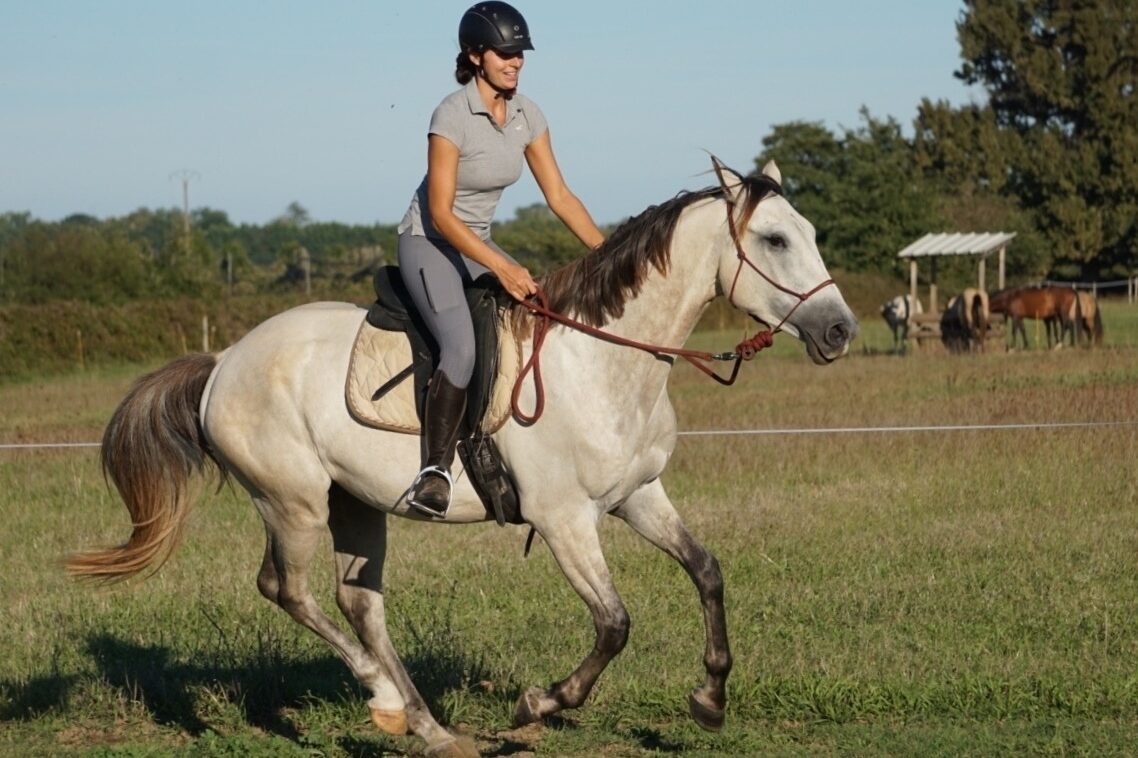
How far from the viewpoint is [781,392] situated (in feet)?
72.3

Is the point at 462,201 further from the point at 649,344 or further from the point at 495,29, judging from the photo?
the point at 649,344

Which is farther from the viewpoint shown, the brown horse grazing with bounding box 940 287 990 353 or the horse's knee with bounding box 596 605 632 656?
the brown horse grazing with bounding box 940 287 990 353

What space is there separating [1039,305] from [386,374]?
99.7ft

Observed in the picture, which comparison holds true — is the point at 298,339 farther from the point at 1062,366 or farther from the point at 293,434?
the point at 1062,366

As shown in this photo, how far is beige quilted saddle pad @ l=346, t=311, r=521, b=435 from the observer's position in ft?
20.2

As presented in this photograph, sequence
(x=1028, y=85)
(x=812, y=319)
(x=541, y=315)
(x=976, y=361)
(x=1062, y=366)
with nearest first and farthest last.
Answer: (x=812, y=319) → (x=541, y=315) → (x=1062, y=366) → (x=976, y=361) → (x=1028, y=85)

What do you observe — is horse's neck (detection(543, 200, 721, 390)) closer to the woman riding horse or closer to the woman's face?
the woman riding horse

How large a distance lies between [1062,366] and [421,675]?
62.6ft

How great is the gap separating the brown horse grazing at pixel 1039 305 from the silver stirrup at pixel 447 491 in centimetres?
2970

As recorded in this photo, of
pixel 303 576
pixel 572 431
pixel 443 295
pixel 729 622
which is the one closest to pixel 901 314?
pixel 729 622

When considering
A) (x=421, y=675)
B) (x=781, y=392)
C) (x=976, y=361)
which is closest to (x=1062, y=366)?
(x=976, y=361)

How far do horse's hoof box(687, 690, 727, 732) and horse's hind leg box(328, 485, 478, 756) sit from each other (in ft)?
3.33

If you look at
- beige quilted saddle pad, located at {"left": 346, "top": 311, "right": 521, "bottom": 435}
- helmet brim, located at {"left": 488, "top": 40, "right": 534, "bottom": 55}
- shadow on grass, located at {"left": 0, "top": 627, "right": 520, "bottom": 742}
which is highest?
helmet brim, located at {"left": 488, "top": 40, "right": 534, "bottom": 55}

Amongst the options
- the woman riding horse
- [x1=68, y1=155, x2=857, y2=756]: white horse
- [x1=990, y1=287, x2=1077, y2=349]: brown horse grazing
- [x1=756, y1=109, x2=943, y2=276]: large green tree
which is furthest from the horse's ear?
[x1=756, y1=109, x2=943, y2=276]: large green tree
